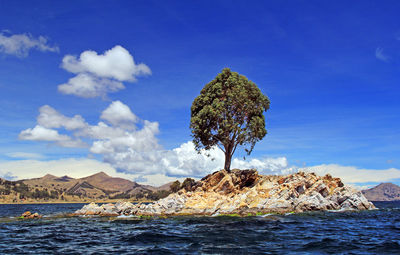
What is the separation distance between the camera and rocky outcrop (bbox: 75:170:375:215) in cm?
4439

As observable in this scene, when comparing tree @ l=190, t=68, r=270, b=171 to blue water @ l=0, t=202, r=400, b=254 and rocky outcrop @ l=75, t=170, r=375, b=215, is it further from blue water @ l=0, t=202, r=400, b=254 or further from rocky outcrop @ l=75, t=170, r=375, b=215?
blue water @ l=0, t=202, r=400, b=254

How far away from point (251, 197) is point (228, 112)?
56.6 feet

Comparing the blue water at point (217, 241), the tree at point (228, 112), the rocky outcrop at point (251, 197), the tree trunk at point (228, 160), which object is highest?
the tree at point (228, 112)

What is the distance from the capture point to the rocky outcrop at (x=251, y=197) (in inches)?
1748

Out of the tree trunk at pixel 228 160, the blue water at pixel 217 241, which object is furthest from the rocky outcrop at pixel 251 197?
the blue water at pixel 217 241

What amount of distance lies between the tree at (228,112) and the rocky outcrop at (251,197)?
5.58 m

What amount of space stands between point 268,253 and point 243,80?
4598 cm

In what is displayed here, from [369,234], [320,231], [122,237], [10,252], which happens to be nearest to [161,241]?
[122,237]

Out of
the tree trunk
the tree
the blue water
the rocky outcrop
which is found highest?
the tree

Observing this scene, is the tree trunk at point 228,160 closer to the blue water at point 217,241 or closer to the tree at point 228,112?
the tree at point 228,112

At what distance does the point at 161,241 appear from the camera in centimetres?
2175

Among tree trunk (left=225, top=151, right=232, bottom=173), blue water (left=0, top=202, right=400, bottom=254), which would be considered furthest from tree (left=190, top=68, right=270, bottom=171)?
blue water (left=0, top=202, right=400, bottom=254)

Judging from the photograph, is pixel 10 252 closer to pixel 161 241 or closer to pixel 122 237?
pixel 122 237

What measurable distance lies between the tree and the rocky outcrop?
558 centimetres
